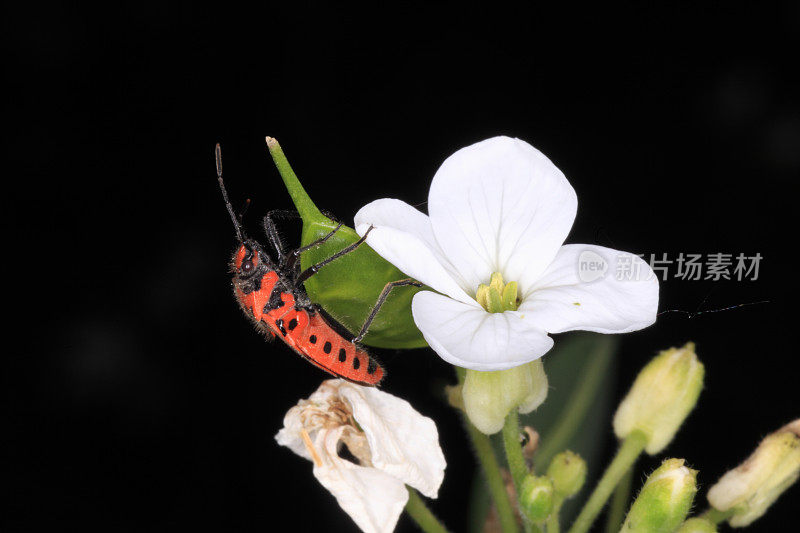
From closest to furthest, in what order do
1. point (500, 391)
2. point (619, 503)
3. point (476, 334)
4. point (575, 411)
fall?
1. point (476, 334)
2. point (500, 391)
3. point (619, 503)
4. point (575, 411)

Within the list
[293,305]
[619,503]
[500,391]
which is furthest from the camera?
[619,503]

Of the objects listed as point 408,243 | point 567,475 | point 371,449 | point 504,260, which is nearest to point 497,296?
point 504,260

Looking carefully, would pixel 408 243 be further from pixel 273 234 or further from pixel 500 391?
pixel 273 234

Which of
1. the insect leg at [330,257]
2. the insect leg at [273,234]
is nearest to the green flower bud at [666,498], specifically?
the insect leg at [330,257]

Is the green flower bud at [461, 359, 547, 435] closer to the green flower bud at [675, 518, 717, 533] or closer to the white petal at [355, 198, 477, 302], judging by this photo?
the white petal at [355, 198, 477, 302]

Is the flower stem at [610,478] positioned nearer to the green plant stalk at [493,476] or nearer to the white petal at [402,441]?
the green plant stalk at [493,476]

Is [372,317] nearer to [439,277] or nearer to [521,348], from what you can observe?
[439,277]

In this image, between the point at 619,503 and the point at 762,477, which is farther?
the point at 619,503
